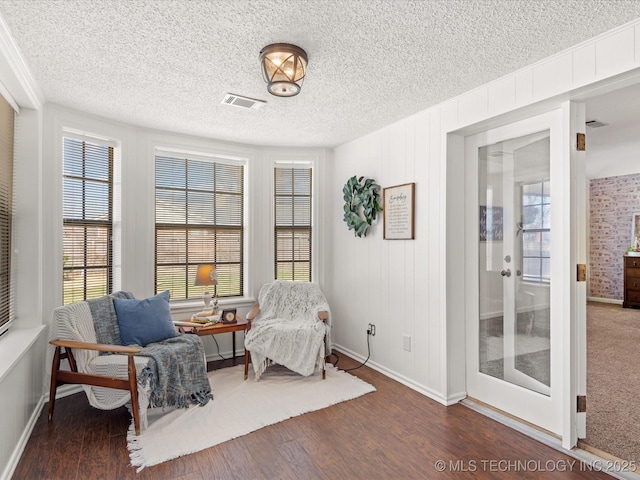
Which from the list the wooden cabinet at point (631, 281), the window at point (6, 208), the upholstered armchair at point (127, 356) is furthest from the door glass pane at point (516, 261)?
the wooden cabinet at point (631, 281)

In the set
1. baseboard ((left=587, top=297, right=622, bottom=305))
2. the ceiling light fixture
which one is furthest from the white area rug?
baseboard ((left=587, top=297, right=622, bottom=305))

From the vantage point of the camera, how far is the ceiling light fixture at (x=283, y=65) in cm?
204

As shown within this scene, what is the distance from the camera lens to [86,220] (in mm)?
3312

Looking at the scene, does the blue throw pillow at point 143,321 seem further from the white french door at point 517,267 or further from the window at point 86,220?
the white french door at point 517,267

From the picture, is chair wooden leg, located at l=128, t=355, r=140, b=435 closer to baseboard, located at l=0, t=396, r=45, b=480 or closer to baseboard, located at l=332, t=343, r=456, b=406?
baseboard, located at l=0, t=396, r=45, b=480

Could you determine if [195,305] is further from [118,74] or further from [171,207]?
[118,74]

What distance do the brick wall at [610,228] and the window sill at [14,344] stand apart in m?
8.78

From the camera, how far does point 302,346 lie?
11.0 feet

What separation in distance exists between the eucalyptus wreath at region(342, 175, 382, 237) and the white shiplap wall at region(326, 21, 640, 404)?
105 mm

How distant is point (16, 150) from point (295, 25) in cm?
231

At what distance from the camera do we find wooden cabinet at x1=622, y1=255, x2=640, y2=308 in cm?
657

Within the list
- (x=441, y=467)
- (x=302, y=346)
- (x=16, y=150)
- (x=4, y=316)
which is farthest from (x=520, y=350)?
(x=16, y=150)

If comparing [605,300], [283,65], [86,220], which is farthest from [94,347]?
[605,300]

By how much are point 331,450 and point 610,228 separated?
24.3 ft
